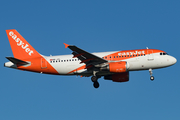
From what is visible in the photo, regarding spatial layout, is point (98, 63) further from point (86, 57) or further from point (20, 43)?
point (20, 43)

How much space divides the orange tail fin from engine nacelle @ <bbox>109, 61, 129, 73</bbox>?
11.6m

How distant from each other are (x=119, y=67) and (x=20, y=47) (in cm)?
1581

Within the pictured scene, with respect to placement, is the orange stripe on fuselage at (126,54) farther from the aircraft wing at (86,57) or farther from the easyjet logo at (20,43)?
the easyjet logo at (20,43)

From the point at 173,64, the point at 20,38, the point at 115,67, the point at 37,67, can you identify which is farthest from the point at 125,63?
the point at 20,38

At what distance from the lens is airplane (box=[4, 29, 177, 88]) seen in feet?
131

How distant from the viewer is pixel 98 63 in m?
40.3

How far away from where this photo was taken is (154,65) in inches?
1603

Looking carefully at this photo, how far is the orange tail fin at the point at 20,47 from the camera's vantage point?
145 ft

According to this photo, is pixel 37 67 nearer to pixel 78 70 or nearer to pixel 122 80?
pixel 78 70

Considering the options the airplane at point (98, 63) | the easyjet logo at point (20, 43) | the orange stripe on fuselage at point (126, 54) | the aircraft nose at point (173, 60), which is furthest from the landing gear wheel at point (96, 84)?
the aircraft nose at point (173, 60)

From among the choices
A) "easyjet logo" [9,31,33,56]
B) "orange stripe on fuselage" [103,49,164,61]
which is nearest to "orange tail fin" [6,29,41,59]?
"easyjet logo" [9,31,33,56]

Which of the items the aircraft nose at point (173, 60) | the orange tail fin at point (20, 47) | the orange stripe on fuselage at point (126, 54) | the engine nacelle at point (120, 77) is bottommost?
the engine nacelle at point (120, 77)

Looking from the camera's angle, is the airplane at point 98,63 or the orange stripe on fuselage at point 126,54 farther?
the orange stripe on fuselage at point 126,54

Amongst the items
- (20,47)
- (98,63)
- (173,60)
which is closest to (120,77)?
(98,63)
